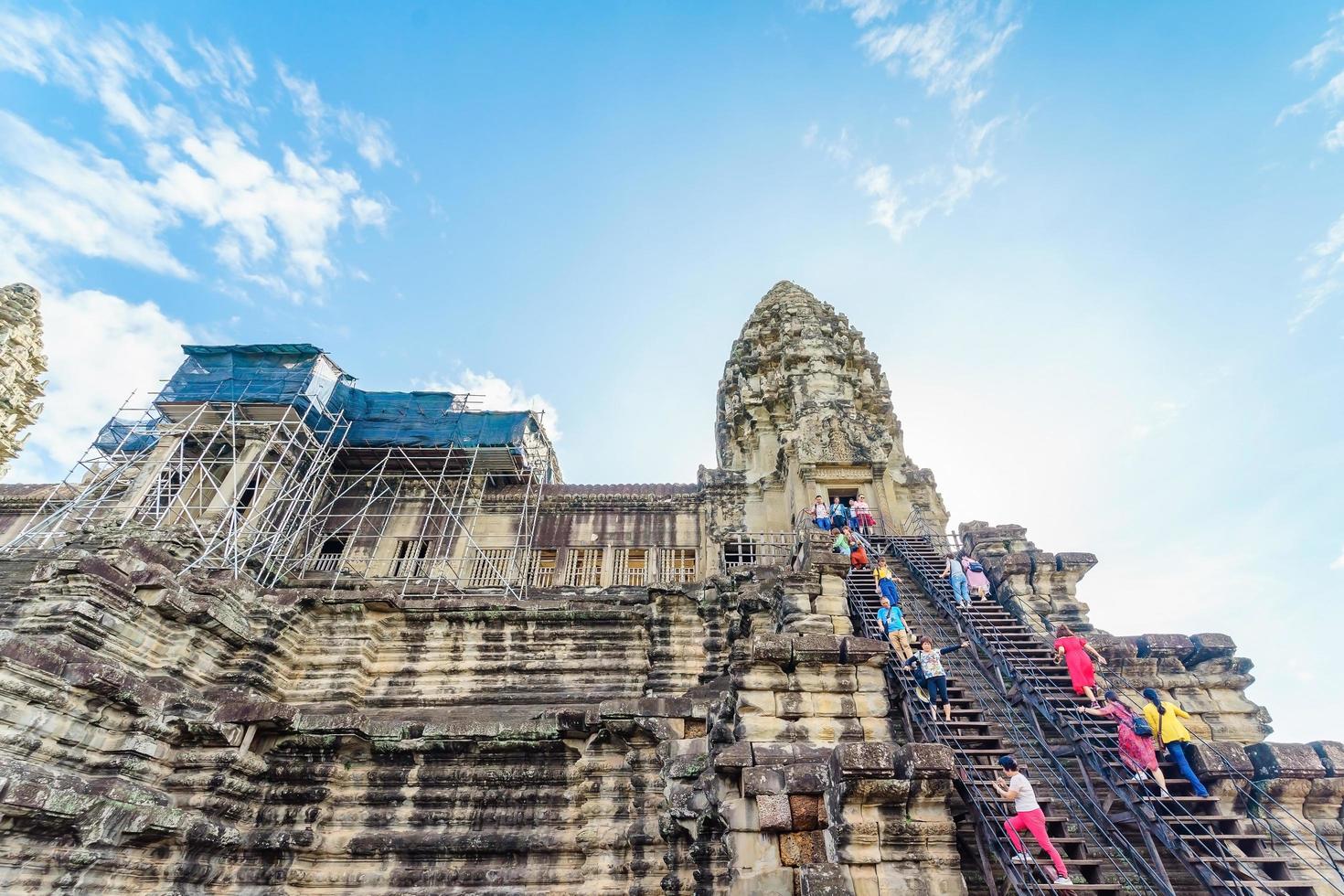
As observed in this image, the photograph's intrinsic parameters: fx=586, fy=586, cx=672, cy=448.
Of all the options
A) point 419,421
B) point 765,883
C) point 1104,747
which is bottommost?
point 765,883

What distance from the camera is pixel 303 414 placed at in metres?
14.5

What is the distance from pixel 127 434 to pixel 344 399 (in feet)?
18.4

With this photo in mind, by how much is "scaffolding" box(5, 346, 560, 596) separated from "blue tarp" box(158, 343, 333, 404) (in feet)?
0.11

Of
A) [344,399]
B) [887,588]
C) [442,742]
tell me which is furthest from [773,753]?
[344,399]

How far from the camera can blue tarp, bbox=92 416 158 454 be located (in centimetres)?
1537

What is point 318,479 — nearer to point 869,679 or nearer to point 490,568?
point 490,568

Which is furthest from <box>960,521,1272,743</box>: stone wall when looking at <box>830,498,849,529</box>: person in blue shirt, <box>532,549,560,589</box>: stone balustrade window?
<box>532,549,560,589</box>: stone balustrade window

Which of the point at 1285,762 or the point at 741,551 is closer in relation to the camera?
the point at 1285,762

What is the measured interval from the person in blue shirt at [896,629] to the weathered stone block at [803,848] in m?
2.35

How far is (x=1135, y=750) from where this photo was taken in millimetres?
5227

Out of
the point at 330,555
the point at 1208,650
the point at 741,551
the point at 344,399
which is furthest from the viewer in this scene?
the point at 344,399

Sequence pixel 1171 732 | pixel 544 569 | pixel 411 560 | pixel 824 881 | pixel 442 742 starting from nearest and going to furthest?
pixel 824 881, pixel 1171 732, pixel 442 742, pixel 411 560, pixel 544 569

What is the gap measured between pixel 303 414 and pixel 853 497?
13.4 metres

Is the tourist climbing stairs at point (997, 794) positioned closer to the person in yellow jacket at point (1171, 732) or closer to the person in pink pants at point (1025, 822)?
the person in pink pants at point (1025, 822)
